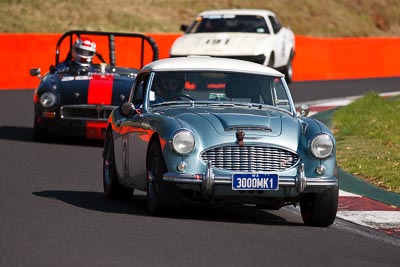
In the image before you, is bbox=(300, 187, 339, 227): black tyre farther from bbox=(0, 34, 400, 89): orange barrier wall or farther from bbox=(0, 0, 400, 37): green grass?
bbox=(0, 0, 400, 37): green grass

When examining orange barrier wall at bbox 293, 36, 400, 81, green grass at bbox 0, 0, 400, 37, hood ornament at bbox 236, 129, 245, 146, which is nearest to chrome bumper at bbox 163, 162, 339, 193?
hood ornament at bbox 236, 129, 245, 146

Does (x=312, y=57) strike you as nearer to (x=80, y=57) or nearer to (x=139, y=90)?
(x=80, y=57)

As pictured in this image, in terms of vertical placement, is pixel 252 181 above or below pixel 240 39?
above

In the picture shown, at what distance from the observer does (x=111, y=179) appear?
11.5m

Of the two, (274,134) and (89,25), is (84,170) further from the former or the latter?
(89,25)

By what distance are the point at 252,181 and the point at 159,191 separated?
71 cm

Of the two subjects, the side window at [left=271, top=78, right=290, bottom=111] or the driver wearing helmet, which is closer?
the side window at [left=271, top=78, right=290, bottom=111]

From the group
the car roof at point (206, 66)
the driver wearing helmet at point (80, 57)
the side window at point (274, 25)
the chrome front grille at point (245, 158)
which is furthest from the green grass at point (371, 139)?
the driver wearing helmet at point (80, 57)

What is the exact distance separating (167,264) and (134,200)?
3.82m

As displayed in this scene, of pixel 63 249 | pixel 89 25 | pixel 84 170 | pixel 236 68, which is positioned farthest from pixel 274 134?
pixel 89 25

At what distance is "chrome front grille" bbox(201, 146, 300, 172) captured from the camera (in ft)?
32.0

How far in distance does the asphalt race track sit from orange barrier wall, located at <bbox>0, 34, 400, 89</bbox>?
1386 centimetres

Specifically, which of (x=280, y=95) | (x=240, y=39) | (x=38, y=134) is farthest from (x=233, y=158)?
(x=240, y=39)

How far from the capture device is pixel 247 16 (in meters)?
27.1
